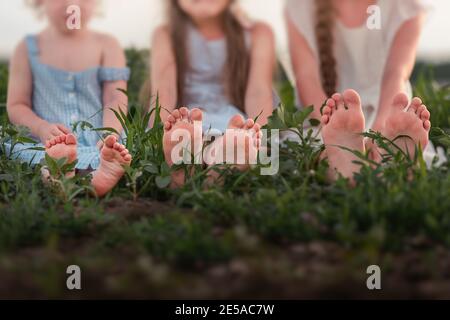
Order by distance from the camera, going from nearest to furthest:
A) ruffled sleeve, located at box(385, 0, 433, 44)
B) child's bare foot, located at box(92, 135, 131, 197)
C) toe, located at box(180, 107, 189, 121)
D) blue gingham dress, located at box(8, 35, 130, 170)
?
child's bare foot, located at box(92, 135, 131, 197) → toe, located at box(180, 107, 189, 121) → blue gingham dress, located at box(8, 35, 130, 170) → ruffled sleeve, located at box(385, 0, 433, 44)

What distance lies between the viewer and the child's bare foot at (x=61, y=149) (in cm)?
224

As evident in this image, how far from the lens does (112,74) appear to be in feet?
10.6

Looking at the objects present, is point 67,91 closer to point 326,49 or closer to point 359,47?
point 326,49

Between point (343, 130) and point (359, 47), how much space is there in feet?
4.49

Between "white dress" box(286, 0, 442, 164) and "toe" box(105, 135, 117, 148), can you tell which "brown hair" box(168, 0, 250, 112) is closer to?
"white dress" box(286, 0, 442, 164)

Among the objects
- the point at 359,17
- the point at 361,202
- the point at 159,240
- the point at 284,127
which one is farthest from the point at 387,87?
the point at 159,240

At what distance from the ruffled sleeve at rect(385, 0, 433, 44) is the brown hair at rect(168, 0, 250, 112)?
0.70m

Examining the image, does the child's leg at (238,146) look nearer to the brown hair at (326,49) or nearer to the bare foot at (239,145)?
the bare foot at (239,145)

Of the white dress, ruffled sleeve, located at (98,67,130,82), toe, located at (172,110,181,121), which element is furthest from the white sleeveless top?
toe, located at (172,110,181,121)

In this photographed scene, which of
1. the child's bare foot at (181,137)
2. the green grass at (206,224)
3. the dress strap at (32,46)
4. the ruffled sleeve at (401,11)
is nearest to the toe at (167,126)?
the child's bare foot at (181,137)

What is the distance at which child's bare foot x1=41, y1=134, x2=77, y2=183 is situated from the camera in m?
2.24

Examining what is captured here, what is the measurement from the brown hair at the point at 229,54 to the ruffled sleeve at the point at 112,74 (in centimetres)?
27

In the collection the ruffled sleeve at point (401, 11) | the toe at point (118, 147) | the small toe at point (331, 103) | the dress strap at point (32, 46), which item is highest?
the ruffled sleeve at point (401, 11)

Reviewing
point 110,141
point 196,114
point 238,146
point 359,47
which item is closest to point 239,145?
point 238,146
